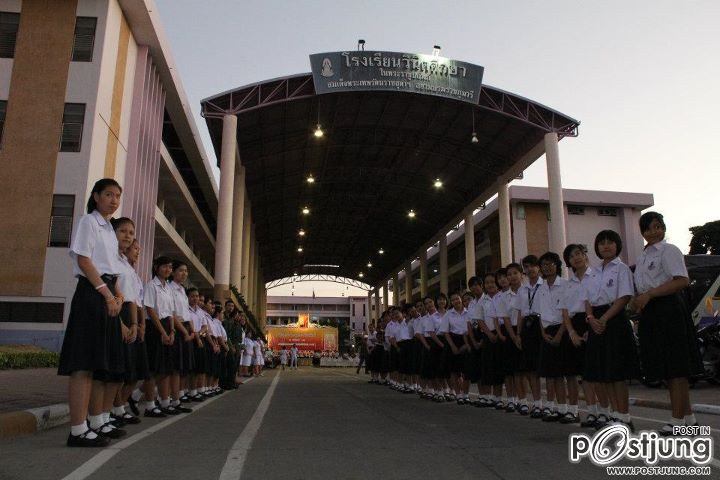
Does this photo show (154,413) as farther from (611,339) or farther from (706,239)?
(706,239)

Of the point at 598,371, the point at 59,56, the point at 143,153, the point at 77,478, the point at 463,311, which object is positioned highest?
the point at 59,56

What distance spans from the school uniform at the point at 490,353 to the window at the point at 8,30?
1701cm

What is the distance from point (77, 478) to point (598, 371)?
4.48 metres

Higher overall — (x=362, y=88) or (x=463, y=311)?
(x=362, y=88)

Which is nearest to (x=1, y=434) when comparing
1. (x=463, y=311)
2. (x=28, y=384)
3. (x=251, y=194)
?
(x=28, y=384)

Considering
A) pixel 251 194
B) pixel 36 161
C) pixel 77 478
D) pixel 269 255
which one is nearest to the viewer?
pixel 77 478

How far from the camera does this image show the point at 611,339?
5.47 m

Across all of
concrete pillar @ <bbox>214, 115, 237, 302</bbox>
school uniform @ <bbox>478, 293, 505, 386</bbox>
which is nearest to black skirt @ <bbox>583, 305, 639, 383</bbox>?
school uniform @ <bbox>478, 293, 505, 386</bbox>

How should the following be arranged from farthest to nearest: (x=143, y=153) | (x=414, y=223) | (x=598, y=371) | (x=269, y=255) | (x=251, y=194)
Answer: (x=269, y=255) < (x=414, y=223) < (x=251, y=194) < (x=143, y=153) < (x=598, y=371)

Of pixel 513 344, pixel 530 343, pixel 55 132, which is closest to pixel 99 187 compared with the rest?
pixel 530 343

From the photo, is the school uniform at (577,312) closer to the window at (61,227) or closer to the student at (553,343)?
the student at (553,343)

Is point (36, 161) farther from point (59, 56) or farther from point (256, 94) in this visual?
point (256, 94)

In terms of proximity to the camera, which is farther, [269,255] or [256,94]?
[269,255]

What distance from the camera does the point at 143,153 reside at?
20234 mm
